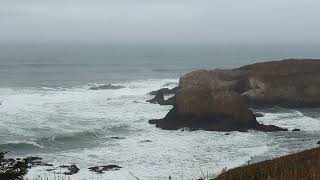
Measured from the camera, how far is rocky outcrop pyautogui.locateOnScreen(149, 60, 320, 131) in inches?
1542

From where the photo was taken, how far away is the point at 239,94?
41406 millimetres

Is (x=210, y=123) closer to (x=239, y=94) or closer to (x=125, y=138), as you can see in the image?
(x=239, y=94)

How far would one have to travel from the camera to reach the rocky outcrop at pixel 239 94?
39.2 meters

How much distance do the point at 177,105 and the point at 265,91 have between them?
1318 centimetres

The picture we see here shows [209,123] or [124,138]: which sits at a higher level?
[209,123]

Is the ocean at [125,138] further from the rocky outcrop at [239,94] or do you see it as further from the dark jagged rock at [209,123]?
the rocky outcrop at [239,94]

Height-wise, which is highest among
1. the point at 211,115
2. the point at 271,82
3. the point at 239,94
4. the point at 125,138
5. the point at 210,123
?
the point at 239,94

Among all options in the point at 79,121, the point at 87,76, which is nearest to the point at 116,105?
the point at 79,121

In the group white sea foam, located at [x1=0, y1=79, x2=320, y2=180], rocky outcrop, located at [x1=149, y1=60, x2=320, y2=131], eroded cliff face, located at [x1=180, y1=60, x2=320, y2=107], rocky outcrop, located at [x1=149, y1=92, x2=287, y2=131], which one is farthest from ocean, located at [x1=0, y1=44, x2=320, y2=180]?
eroded cliff face, located at [x1=180, y1=60, x2=320, y2=107]

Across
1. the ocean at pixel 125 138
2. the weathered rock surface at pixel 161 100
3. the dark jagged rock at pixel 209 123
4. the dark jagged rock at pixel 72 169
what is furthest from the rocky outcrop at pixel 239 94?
the dark jagged rock at pixel 72 169

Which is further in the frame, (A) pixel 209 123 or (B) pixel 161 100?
(B) pixel 161 100

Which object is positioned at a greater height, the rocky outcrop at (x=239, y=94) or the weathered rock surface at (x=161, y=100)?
the rocky outcrop at (x=239, y=94)

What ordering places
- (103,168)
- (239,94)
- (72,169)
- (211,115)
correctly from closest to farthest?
1. (72,169)
2. (103,168)
3. (211,115)
4. (239,94)

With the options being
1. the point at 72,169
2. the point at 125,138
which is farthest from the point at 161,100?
the point at 72,169
